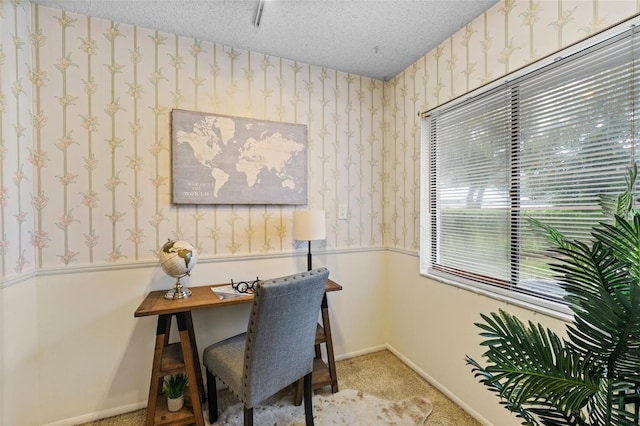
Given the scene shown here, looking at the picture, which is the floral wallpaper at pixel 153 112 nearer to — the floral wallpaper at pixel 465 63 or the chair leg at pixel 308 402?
the floral wallpaper at pixel 465 63

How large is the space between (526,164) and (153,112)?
2360 mm

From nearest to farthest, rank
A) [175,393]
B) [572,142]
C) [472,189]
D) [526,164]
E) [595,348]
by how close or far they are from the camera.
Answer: [595,348], [572,142], [526,164], [175,393], [472,189]

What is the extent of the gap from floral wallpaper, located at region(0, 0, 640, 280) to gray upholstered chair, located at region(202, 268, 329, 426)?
0.86 m

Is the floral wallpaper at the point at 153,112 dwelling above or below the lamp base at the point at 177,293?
above

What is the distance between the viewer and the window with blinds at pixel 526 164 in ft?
4.18

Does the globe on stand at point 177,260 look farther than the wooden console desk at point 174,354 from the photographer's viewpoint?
Yes

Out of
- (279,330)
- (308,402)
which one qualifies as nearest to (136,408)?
(308,402)

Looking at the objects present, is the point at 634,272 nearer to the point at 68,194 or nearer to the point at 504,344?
the point at 504,344

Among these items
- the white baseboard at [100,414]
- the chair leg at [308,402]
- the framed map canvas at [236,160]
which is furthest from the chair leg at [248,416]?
the framed map canvas at [236,160]

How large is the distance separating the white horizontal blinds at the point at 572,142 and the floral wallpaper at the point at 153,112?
6.1 inches

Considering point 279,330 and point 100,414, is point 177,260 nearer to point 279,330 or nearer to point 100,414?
point 279,330

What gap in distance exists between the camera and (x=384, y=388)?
2.13 meters

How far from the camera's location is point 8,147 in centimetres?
154

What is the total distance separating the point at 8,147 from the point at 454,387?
305 cm
